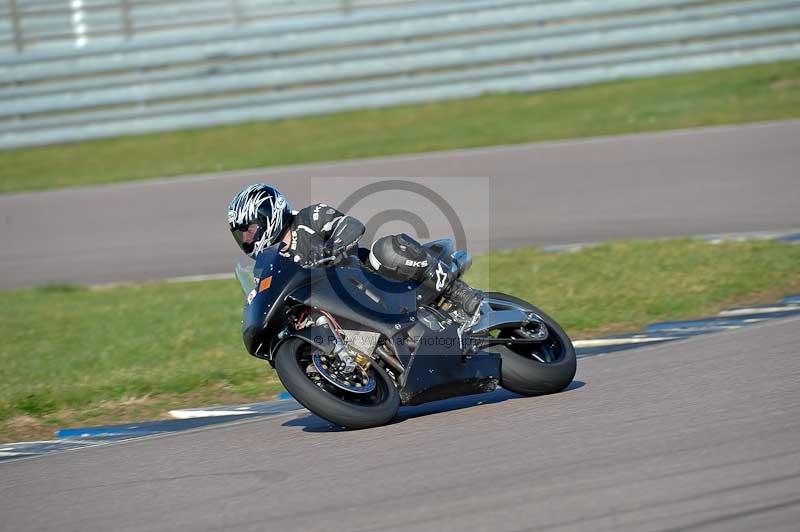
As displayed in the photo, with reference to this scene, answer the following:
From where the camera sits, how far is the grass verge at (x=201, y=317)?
23.3ft

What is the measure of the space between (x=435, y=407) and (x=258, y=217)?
1.46 meters

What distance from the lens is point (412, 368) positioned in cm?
544

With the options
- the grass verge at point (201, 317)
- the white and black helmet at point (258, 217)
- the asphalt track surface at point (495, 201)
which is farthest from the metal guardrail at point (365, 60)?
the white and black helmet at point (258, 217)

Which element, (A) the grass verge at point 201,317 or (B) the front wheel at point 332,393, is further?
(A) the grass verge at point 201,317

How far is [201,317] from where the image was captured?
30.0 ft

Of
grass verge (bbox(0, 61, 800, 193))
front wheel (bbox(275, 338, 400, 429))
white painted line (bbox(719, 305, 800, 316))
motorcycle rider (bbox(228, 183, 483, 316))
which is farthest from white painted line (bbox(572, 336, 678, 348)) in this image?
grass verge (bbox(0, 61, 800, 193))

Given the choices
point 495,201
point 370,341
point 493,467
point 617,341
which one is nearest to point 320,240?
point 370,341

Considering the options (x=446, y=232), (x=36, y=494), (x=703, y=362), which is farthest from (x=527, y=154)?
(x=36, y=494)

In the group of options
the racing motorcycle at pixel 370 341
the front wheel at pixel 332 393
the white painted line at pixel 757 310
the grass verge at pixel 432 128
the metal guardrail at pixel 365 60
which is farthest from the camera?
the metal guardrail at pixel 365 60

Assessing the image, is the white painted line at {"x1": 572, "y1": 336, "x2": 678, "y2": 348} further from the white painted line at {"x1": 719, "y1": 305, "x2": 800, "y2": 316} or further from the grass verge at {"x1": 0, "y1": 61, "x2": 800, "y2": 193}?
the grass verge at {"x1": 0, "y1": 61, "x2": 800, "y2": 193}

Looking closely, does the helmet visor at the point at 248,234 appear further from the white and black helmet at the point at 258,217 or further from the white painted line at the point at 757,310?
the white painted line at the point at 757,310

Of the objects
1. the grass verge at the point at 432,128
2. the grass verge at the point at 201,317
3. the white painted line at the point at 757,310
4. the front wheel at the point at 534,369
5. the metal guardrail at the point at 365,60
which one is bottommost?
the grass verge at the point at 201,317

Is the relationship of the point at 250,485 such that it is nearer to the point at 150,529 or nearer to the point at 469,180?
the point at 150,529

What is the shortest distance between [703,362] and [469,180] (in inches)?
285
